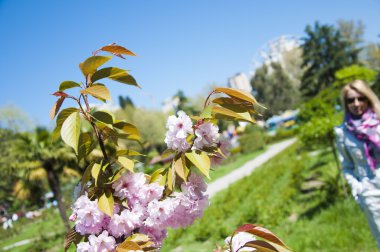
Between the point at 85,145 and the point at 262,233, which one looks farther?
the point at 85,145

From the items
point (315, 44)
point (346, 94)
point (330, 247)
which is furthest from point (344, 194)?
point (315, 44)

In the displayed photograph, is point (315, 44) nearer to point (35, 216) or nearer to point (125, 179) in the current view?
point (35, 216)

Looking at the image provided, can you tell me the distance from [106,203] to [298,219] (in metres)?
5.13

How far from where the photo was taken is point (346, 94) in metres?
2.89

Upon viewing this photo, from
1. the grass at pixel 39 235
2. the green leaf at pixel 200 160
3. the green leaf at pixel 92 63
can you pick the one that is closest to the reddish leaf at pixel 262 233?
the green leaf at pixel 200 160

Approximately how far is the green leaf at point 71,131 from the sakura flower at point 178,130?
28 cm

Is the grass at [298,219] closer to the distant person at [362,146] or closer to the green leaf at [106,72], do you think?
the distant person at [362,146]

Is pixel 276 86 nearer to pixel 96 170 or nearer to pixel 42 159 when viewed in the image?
pixel 42 159

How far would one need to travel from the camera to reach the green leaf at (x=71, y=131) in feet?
3.13

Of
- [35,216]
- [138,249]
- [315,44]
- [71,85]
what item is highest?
[315,44]

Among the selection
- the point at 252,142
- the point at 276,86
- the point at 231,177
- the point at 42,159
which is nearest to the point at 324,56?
the point at 276,86

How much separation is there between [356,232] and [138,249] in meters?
3.85

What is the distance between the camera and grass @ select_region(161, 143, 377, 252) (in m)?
4.05

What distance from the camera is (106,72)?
1.04 metres
